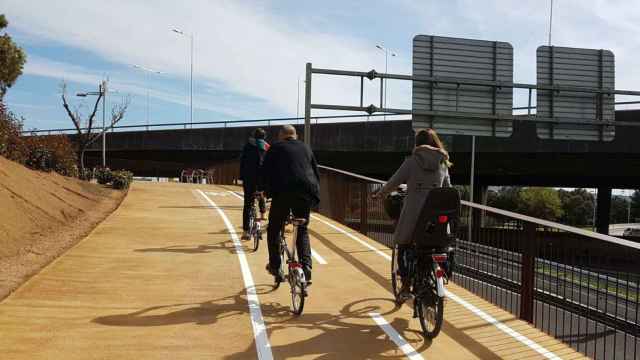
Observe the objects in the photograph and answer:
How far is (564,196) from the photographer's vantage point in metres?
152

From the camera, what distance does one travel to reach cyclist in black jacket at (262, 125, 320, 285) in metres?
6.31

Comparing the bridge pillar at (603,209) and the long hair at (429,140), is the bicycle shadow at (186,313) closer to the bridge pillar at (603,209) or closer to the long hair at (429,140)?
the long hair at (429,140)

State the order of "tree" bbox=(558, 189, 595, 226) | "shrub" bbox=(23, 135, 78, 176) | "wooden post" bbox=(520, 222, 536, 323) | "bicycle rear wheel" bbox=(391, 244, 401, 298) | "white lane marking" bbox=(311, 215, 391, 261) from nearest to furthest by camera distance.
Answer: "wooden post" bbox=(520, 222, 536, 323) < "bicycle rear wheel" bbox=(391, 244, 401, 298) < "white lane marking" bbox=(311, 215, 391, 261) < "shrub" bbox=(23, 135, 78, 176) < "tree" bbox=(558, 189, 595, 226)

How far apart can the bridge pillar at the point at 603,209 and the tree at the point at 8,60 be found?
52.7 metres

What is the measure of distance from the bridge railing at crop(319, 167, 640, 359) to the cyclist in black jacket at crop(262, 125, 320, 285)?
6.64 feet

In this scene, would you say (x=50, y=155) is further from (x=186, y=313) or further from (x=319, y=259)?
(x=186, y=313)

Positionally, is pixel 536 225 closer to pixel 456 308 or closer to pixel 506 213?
pixel 506 213

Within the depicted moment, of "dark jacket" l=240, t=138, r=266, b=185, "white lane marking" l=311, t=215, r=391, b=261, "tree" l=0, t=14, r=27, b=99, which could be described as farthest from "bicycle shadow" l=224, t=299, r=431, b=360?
"tree" l=0, t=14, r=27, b=99

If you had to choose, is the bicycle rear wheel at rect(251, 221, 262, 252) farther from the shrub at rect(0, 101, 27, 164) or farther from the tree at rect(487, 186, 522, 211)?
the tree at rect(487, 186, 522, 211)

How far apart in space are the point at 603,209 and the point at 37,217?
5792cm

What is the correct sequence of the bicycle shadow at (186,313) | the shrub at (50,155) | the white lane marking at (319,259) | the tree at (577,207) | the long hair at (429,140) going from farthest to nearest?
1. the tree at (577,207)
2. the shrub at (50,155)
3. the white lane marking at (319,259)
4. the long hair at (429,140)
5. the bicycle shadow at (186,313)

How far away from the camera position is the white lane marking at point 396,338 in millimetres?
5198

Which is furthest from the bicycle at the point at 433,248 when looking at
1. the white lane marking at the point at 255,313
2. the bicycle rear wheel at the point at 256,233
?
the bicycle rear wheel at the point at 256,233

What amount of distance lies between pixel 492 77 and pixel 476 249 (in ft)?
38.1
